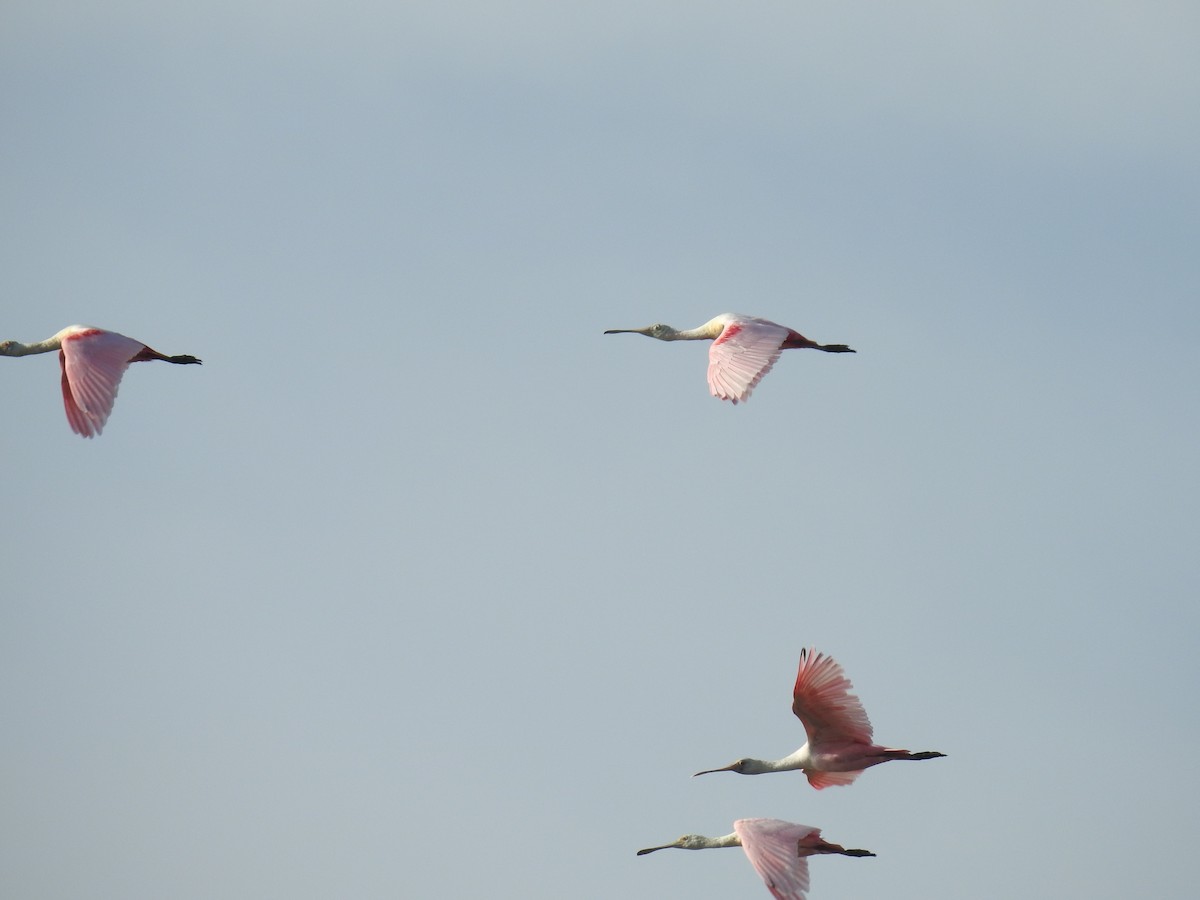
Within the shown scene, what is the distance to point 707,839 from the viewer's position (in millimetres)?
29359

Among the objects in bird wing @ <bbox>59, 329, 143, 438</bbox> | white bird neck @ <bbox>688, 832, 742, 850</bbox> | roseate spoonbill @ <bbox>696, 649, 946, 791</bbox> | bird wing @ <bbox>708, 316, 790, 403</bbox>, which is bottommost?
white bird neck @ <bbox>688, 832, 742, 850</bbox>

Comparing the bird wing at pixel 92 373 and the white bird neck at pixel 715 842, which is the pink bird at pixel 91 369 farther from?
the white bird neck at pixel 715 842

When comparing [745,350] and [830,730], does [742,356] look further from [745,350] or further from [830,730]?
[830,730]

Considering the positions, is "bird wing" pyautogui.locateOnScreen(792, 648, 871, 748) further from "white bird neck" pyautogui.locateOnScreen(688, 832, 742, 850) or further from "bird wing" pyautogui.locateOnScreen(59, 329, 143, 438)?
"bird wing" pyautogui.locateOnScreen(59, 329, 143, 438)

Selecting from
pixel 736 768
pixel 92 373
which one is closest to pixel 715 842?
pixel 736 768

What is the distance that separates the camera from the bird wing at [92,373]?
26.1m

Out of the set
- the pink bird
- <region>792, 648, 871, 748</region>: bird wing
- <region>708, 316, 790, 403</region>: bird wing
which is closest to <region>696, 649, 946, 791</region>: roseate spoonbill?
<region>792, 648, 871, 748</region>: bird wing

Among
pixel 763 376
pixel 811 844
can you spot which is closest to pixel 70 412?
pixel 763 376

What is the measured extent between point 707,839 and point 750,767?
3.33 feet

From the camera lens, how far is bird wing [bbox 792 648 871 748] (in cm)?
2623

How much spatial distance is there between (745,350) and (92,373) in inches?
279

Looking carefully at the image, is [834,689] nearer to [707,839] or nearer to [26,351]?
[707,839]

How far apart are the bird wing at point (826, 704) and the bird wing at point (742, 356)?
2892 millimetres

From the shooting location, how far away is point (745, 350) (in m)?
27.2
